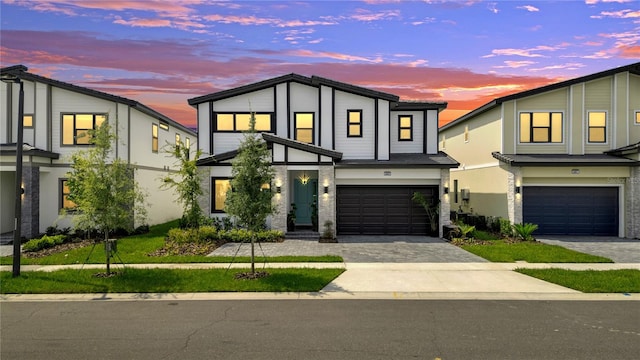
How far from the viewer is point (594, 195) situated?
830 inches

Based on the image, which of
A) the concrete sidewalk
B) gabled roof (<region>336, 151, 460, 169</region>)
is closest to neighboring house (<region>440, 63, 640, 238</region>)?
gabled roof (<region>336, 151, 460, 169</region>)

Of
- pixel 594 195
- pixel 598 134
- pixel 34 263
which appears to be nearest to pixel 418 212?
pixel 594 195

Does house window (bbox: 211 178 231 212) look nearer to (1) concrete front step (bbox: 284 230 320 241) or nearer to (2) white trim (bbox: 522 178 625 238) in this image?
(1) concrete front step (bbox: 284 230 320 241)

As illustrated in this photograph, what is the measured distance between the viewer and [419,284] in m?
11.3

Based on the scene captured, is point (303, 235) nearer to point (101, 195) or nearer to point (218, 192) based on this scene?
point (218, 192)

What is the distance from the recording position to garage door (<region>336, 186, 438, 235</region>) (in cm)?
2106

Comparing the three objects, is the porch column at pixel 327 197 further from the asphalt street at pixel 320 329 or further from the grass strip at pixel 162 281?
the asphalt street at pixel 320 329

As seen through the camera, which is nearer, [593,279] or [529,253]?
[593,279]

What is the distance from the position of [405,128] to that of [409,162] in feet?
11.6

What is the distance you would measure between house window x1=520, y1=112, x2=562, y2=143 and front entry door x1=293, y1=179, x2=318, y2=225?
460 inches

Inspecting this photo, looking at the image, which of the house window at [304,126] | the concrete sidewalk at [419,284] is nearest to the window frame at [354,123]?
the house window at [304,126]

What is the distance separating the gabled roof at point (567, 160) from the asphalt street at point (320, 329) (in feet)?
37.5

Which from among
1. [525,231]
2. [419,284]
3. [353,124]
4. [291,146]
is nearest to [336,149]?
[353,124]

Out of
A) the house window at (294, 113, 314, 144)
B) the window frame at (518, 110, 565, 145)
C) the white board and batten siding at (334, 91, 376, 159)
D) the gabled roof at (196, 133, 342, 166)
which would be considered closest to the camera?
the gabled roof at (196, 133, 342, 166)
